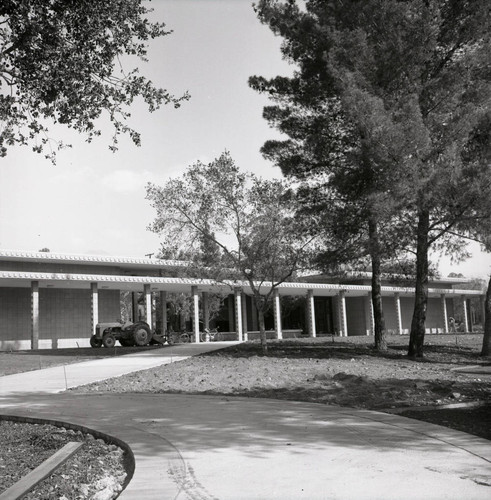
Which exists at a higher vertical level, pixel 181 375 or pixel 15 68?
pixel 15 68

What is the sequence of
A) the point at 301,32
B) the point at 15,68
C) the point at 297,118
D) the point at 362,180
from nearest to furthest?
the point at 15,68, the point at 362,180, the point at 301,32, the point at 297,118

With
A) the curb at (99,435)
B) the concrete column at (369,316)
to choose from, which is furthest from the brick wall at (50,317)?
the curb at (99,435)

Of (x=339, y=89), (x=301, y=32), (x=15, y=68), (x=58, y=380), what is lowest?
(x=58, y=380)

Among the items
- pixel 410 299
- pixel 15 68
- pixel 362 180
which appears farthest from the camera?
pixel 410 299

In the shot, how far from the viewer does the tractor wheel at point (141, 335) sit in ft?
91.4

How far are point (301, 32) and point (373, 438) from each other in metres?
16.5

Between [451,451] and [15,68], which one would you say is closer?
[451,451]

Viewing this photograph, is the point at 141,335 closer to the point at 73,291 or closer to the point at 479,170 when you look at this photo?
the point at 73,291

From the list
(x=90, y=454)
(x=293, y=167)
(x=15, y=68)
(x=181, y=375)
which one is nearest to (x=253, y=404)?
(x=90, y=454)

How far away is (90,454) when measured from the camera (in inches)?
236

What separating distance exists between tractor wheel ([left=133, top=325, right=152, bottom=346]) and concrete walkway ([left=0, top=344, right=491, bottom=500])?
1892cm

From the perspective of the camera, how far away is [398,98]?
18141 millimetres

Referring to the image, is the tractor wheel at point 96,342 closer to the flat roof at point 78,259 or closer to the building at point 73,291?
→ the building at point 73,291

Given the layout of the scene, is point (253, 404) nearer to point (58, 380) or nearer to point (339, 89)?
point (58, 380)
